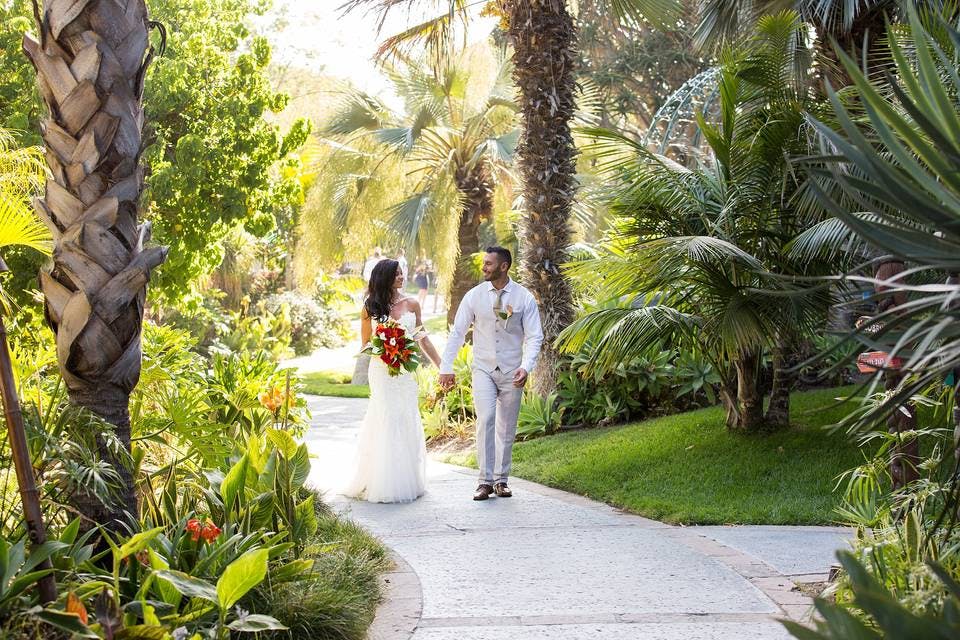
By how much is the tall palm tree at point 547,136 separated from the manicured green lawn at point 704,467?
198 cm

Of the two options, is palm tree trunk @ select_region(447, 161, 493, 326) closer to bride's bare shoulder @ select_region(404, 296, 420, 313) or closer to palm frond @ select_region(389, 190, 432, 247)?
palm frond @ select_region(389, 190, 432, 247)

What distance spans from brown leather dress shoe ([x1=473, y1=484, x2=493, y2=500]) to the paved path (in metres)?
0.10

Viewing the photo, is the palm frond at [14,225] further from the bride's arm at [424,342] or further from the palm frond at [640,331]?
the palm frond at [640,331]

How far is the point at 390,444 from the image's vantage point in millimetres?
8859

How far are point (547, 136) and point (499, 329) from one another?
14.1 feet

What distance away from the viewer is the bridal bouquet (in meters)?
9.04

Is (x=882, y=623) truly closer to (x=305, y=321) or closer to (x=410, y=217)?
(x=410, y=217)

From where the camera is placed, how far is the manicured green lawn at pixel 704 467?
7968 millimetres

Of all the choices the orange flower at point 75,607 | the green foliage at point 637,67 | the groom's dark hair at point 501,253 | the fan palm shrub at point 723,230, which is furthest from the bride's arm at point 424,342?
the green foliage at point 637,67

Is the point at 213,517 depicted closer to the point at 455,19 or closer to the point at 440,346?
the point at 455,19

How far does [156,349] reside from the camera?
24.9ft

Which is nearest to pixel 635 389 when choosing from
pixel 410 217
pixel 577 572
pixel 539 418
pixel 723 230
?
pixel 539 418

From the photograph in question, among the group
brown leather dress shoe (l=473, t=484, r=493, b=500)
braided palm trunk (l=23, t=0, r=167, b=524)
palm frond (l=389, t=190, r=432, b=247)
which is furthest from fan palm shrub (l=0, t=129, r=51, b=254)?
palm frond (l=389, t=190, r=432, b=247)

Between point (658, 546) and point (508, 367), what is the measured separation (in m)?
2.42
